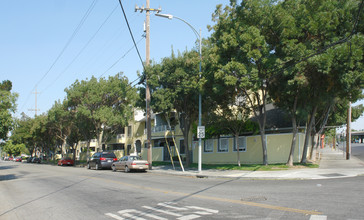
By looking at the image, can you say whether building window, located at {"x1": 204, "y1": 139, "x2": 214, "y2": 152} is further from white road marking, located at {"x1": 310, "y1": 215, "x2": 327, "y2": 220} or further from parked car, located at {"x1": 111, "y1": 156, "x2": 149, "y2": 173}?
white road marking, located at {"x1": 310, "y1": 215, "x2": 327, "y2": 220}

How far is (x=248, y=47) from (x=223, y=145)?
1367 cm

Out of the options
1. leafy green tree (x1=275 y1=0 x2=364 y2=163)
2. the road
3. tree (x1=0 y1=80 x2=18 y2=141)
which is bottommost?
the road

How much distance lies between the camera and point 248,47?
17672 millimetres

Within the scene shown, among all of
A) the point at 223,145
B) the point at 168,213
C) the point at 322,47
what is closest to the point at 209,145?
the point at 223,145

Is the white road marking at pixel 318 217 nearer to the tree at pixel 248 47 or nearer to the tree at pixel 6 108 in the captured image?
the tree at pixel 248 47

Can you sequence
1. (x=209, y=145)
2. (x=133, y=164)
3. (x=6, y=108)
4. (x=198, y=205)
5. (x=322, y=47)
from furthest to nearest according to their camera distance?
(x=209, y=145)
(x=133, y=164)
(x=6, y=108)
(x=322, y=47)
(x=198, y=205)

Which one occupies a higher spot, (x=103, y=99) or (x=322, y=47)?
(x=322, y=47)

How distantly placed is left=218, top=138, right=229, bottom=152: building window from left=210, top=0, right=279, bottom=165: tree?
10.3 meters

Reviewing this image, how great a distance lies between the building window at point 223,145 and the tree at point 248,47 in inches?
404

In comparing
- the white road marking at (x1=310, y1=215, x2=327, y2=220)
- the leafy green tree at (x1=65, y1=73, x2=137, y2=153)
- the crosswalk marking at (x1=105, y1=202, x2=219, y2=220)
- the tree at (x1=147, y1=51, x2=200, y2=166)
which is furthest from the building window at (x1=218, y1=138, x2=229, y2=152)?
the white road marking at (x1=310, y1=215, x2=327, y2=220)

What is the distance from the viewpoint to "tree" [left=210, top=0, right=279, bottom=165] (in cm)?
1777

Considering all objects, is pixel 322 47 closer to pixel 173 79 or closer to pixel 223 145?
pixel 173 79

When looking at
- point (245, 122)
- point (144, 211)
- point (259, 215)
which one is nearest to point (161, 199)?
point (144, 211)

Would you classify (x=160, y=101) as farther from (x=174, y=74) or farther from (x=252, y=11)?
(x=252, y=11)
